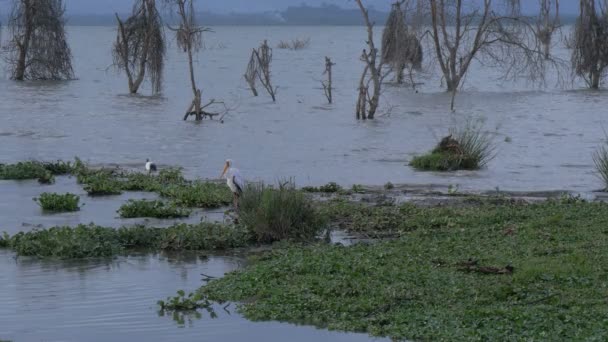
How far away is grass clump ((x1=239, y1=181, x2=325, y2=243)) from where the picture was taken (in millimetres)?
12352

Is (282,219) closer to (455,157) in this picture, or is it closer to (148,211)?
(148,211)

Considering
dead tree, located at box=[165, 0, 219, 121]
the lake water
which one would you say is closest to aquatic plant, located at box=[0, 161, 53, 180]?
the lake water

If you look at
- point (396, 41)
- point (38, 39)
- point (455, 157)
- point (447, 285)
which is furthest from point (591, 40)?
point (447, 285)

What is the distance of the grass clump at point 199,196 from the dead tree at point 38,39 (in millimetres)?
30673

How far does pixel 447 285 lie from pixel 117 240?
4384 millimetres

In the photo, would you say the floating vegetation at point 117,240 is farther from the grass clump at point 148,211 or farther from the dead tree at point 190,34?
the dead tree at point 190,34

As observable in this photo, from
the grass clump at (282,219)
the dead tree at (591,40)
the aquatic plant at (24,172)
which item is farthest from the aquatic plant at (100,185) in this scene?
the dead tree at (591,40)

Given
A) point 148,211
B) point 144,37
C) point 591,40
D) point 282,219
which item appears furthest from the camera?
point 591,40

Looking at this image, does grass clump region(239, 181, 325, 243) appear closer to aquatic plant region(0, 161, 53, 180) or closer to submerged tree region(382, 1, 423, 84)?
aquatic plant region(0, 161, 53, 180)

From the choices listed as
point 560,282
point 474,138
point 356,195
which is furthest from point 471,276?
point 474,138

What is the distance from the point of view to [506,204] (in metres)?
15.0

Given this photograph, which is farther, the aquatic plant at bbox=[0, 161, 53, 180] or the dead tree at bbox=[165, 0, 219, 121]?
the dead tree at bbox=[165, 0, 219, 121]

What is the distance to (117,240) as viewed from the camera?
39.4 ft

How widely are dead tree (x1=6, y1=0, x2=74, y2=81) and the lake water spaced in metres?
1.15
